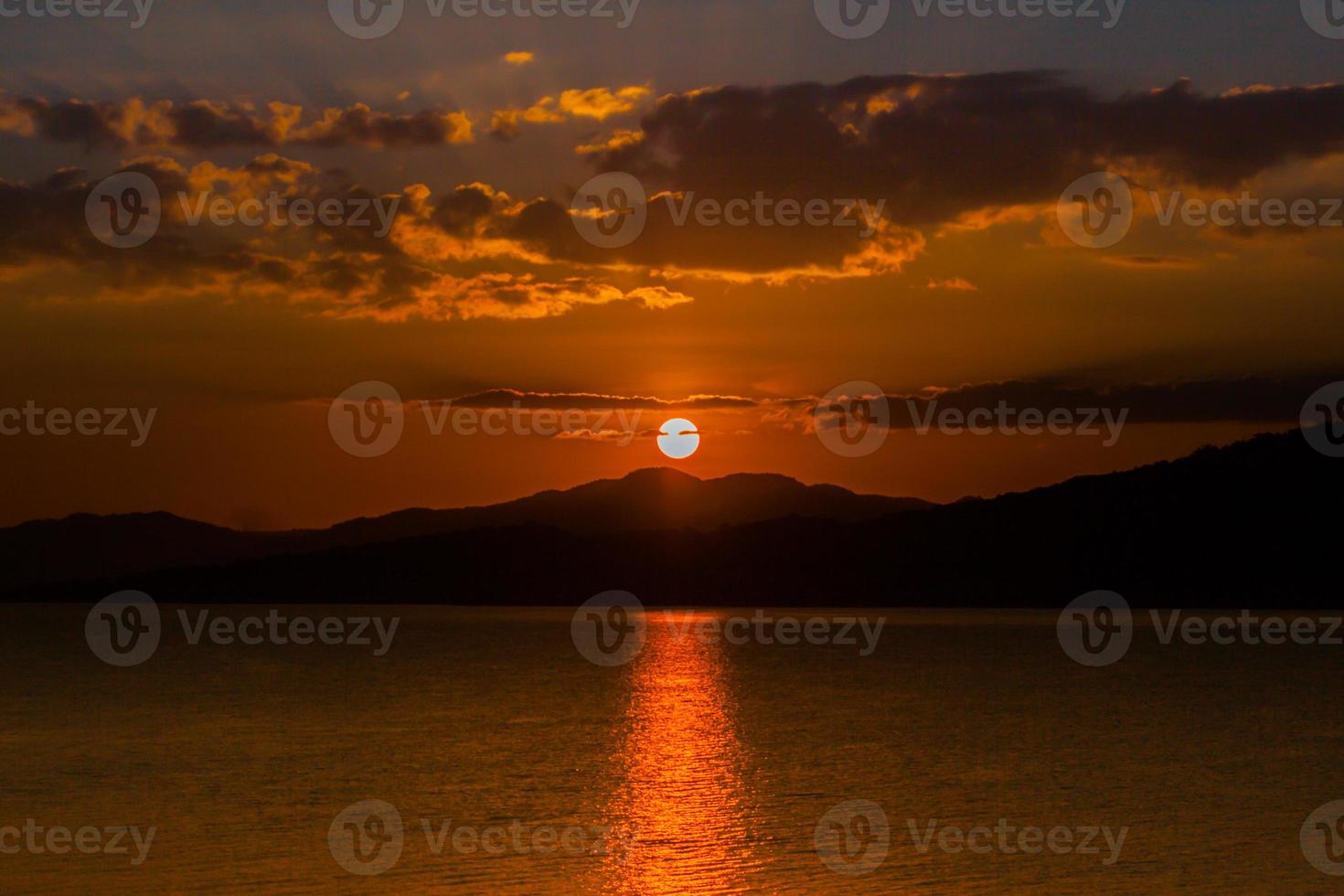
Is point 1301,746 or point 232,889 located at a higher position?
point 1301,746

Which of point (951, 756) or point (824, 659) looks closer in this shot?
point (951, 756)

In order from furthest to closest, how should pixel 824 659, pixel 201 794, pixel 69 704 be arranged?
pixel 824 659 → pixel 69 704 → pixel 201 794

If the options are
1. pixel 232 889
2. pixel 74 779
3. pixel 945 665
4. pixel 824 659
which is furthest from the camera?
pixel 824 659

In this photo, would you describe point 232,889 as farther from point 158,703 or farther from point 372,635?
point 372,635

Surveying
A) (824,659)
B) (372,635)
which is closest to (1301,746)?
(824,659)

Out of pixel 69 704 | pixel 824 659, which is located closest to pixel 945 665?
pixel 824 659

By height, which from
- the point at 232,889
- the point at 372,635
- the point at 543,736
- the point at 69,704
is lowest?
the point at 232,889
